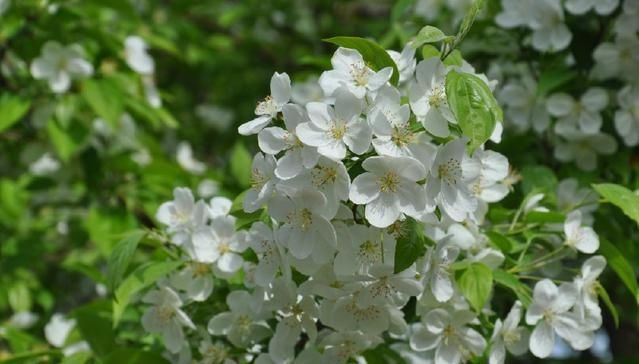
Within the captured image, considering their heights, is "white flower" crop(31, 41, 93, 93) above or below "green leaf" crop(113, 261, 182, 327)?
below

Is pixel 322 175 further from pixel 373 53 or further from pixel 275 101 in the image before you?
pixel 373 53

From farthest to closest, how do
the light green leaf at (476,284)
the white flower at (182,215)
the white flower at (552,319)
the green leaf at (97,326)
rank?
the green leaf at (97,326), the white flower at (182,215), the white flower at (552,319), the light green leaf at (476,284)

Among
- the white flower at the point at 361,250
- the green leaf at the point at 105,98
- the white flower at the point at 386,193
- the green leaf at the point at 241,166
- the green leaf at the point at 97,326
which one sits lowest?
the green leaf at the point at 241,166

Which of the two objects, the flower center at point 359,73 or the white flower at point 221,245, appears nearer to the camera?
the flower center at point 359,73

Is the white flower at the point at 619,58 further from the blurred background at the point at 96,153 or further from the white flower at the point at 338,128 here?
the white flower at the point at 338,128

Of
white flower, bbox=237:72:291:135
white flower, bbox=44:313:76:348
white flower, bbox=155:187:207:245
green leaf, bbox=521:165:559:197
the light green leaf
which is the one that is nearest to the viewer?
white flower, bbox=237:72:291:135

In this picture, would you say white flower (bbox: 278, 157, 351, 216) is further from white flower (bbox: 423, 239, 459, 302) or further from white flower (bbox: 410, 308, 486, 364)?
white flower (bbox: 410, 308, 486, 364)

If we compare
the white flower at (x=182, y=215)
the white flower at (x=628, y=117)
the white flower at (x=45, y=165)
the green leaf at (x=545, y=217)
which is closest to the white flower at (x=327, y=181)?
the white flower at (x=182, y=215)

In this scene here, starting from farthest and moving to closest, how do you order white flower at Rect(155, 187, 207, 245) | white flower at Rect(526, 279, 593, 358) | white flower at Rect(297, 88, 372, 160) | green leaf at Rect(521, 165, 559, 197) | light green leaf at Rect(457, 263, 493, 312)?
green leaf at Rect(521, 165, 559, 197) → white flower at Rect(155, 187, 207, 245) → white flower at Rect(526, 279, 593, 358) → light green leaf at Rect(457, 263, 493, 312) → white flower at Rect(297, 88, 372, 160)

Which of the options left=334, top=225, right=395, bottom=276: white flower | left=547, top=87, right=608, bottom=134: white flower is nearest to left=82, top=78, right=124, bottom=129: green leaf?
left=547, top=87, right=608, bottom=134: white flower
